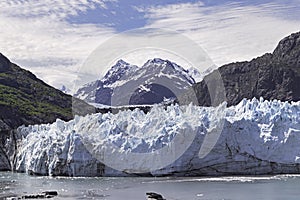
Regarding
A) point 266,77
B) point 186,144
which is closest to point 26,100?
point 266,77

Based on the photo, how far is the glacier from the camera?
31250 millimetres

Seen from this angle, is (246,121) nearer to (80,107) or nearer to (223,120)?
(223,120)

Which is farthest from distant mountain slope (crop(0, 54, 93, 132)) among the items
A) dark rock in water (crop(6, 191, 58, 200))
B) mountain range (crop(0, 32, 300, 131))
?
dark rock in water (crop(6, 191, 58, 200))

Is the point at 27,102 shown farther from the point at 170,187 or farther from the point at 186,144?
the point at 170,187

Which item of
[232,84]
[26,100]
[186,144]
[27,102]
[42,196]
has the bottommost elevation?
[42,196]

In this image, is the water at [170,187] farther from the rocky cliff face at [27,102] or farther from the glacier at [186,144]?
the rocky cliff face at [27,102]

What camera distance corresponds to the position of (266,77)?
9506cm

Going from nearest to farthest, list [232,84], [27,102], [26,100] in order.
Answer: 1. [27,102]
2. [26,100]
3. [232,84]

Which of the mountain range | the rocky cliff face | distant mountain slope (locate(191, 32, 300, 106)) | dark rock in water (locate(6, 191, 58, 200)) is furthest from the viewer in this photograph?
distant mountain slope (locate(191, 32, 300, 106))

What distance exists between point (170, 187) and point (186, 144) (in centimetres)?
517

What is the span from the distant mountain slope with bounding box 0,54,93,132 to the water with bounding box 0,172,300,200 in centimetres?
3392

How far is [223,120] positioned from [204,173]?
128 inches

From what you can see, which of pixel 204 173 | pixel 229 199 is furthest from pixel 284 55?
pixel 229 199

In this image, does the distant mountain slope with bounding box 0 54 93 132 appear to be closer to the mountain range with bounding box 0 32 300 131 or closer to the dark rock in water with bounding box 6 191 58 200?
the mountain range with bounding box 0 32 300 131
